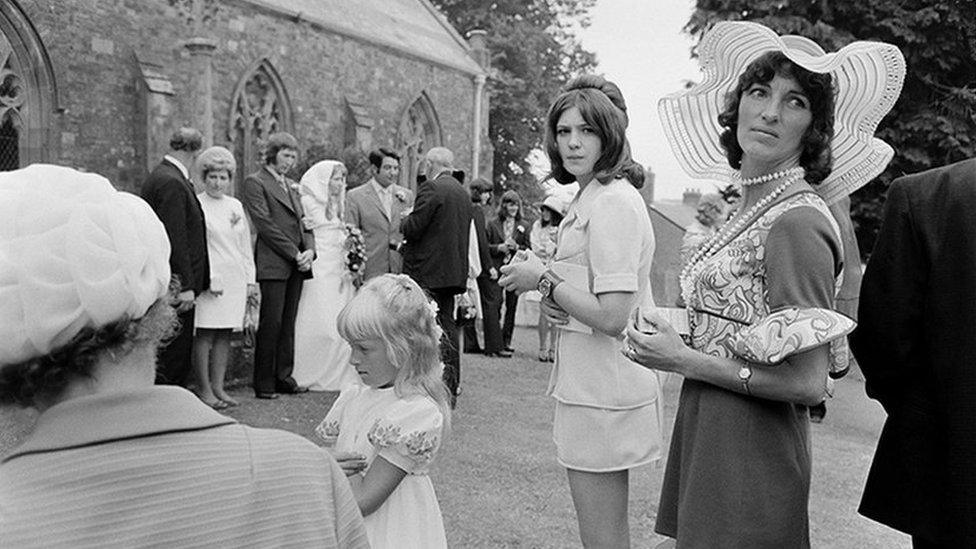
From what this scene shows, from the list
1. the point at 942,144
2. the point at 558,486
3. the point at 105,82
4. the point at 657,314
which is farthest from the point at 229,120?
the point at 657,314

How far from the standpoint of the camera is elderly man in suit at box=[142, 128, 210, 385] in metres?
6.19

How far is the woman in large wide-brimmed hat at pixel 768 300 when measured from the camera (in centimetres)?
204

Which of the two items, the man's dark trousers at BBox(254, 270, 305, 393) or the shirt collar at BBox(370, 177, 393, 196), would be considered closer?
the man's dark trousers at BBox(254, 270, 305, 393)

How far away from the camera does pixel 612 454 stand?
2957 mm

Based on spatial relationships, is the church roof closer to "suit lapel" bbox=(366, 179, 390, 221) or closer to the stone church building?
the stone church building

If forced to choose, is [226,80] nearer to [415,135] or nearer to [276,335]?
[415,135]

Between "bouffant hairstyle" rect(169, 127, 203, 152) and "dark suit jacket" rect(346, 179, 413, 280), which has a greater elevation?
"bouffant hairstyle" rect(169, 127, 203, 152)

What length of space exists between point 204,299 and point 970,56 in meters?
18.3

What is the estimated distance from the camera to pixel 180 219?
20.3 ft

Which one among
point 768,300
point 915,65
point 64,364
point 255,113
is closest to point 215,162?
point 768,300

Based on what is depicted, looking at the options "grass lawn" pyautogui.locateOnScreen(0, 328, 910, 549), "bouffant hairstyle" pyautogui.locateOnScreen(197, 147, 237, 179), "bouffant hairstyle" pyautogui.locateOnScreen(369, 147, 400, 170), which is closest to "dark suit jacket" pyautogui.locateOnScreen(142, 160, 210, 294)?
"bouffant hairstyle" pyautogui.locateOnScreen(197, 147, 237, 179)

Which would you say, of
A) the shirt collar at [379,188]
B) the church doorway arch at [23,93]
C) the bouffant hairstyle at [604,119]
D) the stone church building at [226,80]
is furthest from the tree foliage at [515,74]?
the bouffant hairstyle at [604,119]

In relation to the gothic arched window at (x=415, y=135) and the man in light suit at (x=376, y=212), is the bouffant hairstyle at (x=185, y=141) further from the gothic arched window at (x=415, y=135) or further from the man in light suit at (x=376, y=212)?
the gothic arched window at (x=415, y=135)

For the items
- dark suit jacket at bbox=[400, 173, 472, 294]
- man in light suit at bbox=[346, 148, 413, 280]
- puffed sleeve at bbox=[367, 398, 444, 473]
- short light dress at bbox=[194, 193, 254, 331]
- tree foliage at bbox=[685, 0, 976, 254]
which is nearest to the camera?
puffed sleeve at bbox=[367, 398, 444, 473]
